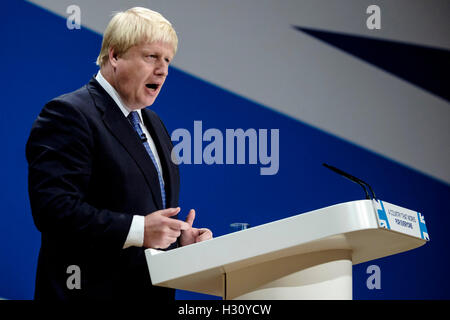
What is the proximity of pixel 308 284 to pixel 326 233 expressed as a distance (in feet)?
0.63

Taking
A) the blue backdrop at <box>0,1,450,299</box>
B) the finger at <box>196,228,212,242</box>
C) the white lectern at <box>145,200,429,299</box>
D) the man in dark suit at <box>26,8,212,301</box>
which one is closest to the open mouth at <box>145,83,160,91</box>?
the man in dark suit at <box>26,8,212,301</box>

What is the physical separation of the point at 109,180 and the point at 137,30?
1.56 ft

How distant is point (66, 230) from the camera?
4.99 ft

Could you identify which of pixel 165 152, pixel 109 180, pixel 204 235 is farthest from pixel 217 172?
pixel 109 180

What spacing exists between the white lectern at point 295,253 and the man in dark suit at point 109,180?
19cm

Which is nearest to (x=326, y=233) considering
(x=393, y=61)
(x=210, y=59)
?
(x=210, y=59)

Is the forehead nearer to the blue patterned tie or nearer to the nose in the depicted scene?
the nose

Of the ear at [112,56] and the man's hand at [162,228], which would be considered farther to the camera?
the ear at [112,56]

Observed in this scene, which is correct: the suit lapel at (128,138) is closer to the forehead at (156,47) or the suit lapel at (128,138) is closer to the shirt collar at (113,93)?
the shirt collar at (113,93)

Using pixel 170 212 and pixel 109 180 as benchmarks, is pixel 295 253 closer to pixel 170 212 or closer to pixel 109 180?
pixel 170 212

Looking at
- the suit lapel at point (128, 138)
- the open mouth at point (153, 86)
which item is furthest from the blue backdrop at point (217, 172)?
the suit lapel at point (128, 138)

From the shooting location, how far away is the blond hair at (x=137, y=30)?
71.8 inches
